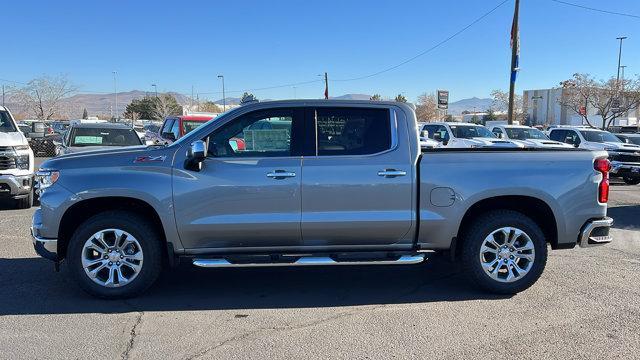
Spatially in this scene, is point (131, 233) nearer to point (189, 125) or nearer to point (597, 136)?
point (189, 125)

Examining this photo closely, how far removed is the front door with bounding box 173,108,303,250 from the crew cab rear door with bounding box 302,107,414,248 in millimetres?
170

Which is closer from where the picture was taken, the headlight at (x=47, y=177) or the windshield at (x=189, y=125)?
the headlight at (x=47, y=177)

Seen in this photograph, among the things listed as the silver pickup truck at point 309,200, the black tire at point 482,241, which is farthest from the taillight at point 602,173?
the black tire at point 482,241

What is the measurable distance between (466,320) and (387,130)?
1.90 metres

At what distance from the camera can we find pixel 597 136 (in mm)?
17844

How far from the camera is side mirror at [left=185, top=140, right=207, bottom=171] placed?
468 centimetres

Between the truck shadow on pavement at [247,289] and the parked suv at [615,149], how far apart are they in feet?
35.6

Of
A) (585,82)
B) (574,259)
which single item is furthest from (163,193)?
(585,82)

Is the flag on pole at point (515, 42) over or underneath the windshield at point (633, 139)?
over

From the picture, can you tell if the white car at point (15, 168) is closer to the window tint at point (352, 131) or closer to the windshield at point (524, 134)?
the window tint at point (352, 131)

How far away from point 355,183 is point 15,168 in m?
7.37

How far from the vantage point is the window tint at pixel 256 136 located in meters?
4.99

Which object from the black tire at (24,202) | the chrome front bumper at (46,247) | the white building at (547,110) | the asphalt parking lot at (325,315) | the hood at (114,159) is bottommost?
the asphalt parking lot at (325,315)

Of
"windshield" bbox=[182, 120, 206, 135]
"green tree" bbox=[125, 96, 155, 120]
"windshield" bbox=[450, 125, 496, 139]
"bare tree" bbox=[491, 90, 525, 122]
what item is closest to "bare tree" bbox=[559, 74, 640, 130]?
"bare tree" bbox=[491, 90, 525, 122]
